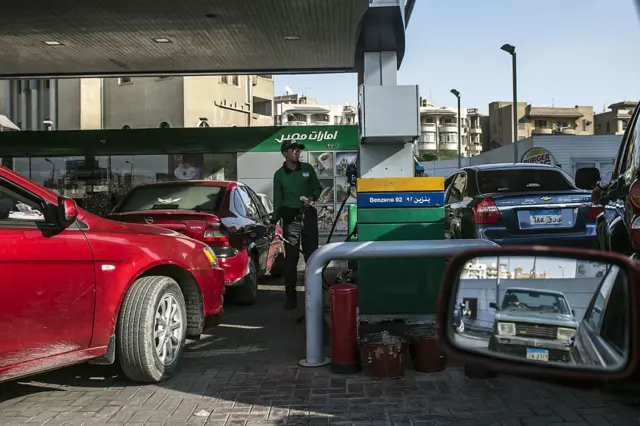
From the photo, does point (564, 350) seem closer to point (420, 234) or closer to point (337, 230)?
point (420, 234)

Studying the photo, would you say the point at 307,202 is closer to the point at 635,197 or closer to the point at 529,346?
the point at 635,197

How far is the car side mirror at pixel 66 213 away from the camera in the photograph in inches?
162

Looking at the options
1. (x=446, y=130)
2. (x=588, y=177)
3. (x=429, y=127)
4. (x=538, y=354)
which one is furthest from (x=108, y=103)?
(x=446, y=130)

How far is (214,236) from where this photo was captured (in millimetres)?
6961

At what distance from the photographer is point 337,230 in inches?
595

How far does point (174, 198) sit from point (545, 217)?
452 centimetres

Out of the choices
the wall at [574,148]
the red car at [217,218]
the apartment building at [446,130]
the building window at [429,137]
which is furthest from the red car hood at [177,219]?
the building window at [429,137]

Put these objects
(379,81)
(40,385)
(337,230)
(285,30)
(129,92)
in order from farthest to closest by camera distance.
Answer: (129,92) → (337,230) → (285,30) → (379,81) → (40,385)

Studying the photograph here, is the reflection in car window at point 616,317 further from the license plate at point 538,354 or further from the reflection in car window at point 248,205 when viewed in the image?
the reflection in car window at point 248,205

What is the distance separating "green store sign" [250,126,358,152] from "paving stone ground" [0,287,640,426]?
33.0ft

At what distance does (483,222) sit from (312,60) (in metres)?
6.57

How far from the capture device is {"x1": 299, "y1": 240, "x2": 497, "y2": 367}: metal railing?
5.05 m

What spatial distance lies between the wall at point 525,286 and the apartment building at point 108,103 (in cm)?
2885

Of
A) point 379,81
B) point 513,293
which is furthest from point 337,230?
point 513,293
